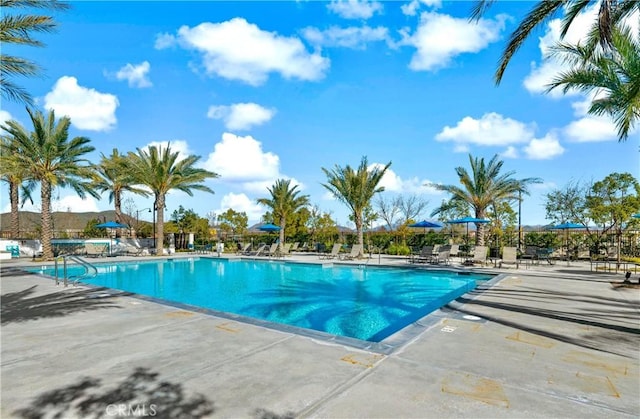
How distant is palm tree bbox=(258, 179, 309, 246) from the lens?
88.0ft

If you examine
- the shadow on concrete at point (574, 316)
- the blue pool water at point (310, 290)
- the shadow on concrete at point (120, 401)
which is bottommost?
the blue pool water at point (310, 290)

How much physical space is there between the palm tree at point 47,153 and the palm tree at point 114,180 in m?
4.67

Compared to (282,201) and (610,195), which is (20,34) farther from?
(610,195)

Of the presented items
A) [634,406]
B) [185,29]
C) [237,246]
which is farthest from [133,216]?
[634,406]

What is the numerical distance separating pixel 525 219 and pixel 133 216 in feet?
116

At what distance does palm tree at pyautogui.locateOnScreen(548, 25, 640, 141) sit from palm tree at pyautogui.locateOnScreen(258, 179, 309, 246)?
63.5 feet

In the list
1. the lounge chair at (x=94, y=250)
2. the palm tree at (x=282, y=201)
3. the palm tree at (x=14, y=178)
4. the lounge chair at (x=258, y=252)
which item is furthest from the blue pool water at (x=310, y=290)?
the palm tree at (x=282, y=201)

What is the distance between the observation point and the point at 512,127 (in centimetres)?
2075

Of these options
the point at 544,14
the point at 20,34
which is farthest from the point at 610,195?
the point at 20,34

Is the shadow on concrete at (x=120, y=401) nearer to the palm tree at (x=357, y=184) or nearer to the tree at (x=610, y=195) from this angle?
the palm tree at (x=357, y=184)

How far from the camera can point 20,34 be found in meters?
8.60

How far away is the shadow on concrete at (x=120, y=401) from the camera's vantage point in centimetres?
286

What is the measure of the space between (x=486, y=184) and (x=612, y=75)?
1089cm

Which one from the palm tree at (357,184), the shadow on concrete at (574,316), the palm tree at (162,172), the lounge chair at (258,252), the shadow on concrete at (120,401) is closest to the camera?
the shadow on concrete at (120,401)
